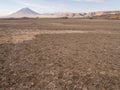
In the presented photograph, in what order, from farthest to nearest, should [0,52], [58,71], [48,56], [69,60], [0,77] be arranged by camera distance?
[0,52], [48,56], [69,60], [58,71], [0,77]

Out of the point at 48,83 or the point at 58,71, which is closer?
the point at 48,83

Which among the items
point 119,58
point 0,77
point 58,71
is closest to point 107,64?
point 119,58

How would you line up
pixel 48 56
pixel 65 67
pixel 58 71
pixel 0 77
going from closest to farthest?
pixel 0 77 < pixel 58 71 < pixel 65 67 < pixel 48 56

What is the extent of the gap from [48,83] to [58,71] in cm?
166

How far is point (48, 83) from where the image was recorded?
773 cm

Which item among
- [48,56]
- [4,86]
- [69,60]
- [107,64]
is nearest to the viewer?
[4,86]

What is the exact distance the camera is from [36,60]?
1137cm

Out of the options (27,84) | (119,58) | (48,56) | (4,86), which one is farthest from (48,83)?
(119,58)

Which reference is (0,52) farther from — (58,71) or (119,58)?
(119,58)

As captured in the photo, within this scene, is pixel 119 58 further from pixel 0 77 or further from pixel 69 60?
pixel 0 77

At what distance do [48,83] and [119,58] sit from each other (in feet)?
19.7

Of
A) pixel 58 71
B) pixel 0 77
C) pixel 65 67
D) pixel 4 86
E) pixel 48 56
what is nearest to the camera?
pixel 4 86

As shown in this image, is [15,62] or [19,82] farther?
[15,62]

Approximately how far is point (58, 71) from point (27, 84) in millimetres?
2133
